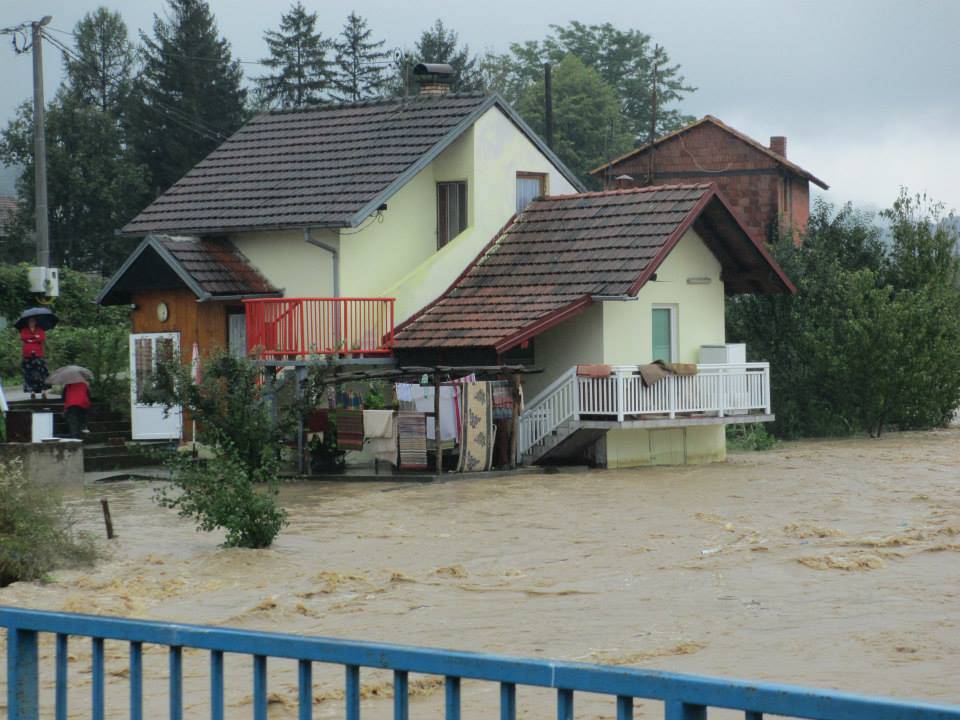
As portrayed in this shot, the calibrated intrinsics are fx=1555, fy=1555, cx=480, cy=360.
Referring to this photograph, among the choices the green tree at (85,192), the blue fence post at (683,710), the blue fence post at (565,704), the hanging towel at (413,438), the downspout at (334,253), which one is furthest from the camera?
the green tree at (85,192)

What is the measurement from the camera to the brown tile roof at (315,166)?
29.2 m

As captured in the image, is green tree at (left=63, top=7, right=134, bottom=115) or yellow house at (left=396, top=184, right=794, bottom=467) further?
green tree at (left=63, top=7, right=134, bottom=115)

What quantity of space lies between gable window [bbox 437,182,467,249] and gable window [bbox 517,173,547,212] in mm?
1454

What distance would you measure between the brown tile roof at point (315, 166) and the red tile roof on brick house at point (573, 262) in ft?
7.42

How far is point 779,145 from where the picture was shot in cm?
5181

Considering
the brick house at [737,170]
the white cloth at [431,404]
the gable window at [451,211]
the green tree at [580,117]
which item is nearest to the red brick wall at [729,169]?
the brick house at [737,170]

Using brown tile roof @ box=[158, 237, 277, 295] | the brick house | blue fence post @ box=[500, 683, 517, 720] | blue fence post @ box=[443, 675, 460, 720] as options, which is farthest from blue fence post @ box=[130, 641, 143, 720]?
the brick house

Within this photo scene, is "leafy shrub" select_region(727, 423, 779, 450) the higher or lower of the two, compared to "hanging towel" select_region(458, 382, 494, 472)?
lower

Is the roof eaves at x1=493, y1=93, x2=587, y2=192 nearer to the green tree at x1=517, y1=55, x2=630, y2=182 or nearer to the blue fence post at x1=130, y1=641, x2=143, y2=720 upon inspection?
the blue fence post at x1=130, y1=641, x2=143, y2=720

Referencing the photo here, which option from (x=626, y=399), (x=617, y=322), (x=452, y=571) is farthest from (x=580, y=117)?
(x=452, y=571)

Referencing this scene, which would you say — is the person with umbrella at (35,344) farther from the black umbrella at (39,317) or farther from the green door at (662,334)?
the green door at (662,334)

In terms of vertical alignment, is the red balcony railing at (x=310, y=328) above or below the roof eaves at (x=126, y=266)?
below

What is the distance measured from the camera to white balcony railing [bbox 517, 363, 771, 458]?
26.8 metres

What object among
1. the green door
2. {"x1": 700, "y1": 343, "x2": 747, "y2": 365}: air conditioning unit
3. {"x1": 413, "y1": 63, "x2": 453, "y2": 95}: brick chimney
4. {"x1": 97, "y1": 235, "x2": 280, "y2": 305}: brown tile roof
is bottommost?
{"x1": 700, "y1": 343, "x2": 747, "y2": 365}: air conditioning unit
